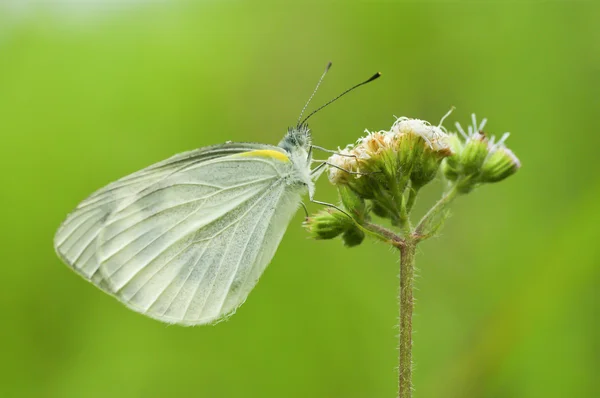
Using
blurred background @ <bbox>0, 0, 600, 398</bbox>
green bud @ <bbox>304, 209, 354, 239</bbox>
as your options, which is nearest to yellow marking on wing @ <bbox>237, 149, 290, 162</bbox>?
green bud @ <bbox>304, 209, 354, 239</bbox>

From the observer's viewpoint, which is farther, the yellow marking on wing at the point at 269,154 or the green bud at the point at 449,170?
the yellow marking on wing at the point at 269,154

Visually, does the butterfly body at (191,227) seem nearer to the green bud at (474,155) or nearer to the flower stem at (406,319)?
the green bud at (474,155)

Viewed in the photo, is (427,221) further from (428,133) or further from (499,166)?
(499,166)

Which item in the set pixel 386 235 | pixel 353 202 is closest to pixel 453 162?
pixel 353 202

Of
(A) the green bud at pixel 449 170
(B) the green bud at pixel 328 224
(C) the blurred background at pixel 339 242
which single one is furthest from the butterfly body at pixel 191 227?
(C) the blurred background at pixel 339 242

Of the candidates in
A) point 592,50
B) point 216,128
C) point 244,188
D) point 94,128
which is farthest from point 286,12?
point 244,188

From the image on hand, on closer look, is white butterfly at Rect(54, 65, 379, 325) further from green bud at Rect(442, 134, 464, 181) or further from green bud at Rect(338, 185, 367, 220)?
green bud at Rect(442, 134, 464, 181)

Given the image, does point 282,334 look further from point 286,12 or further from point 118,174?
point 286,12
